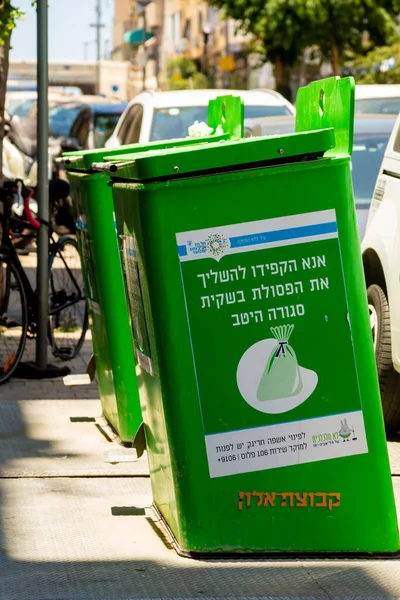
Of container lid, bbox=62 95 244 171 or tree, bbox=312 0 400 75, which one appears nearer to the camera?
container lid, bbox=62 95 244 171

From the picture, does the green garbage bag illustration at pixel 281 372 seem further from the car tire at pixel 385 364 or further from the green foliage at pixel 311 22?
the green foliage at pixel 311 22

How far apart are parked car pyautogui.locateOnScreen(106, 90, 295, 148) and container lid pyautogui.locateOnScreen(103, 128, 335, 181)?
8962mm

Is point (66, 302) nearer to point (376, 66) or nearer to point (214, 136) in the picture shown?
point (214, 136)

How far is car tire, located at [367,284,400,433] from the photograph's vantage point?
6297 mm

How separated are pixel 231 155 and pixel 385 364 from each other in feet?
7.75

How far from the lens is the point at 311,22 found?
37.9 meters

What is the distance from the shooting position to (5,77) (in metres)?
9.14

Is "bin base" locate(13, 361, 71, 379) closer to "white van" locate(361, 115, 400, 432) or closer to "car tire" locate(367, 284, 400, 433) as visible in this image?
"white van" locate(361, 115, 400, 432)

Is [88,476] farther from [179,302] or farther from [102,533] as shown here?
[179,302]

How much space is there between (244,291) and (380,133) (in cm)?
718

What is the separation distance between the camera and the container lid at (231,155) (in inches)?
165

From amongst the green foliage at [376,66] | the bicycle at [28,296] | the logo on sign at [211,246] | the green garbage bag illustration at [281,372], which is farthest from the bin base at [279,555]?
the green foliage at [376,66]

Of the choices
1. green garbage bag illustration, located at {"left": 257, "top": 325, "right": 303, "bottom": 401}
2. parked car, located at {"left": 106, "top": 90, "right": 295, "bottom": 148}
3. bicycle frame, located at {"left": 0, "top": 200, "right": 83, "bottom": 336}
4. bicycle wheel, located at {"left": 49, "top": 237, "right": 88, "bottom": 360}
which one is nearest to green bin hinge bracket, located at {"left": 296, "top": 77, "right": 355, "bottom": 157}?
green garbage bag illustration, located at {"left": 257, "top": 325, "right": 303, "bottom": 401}

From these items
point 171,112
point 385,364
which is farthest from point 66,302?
point 171,112
